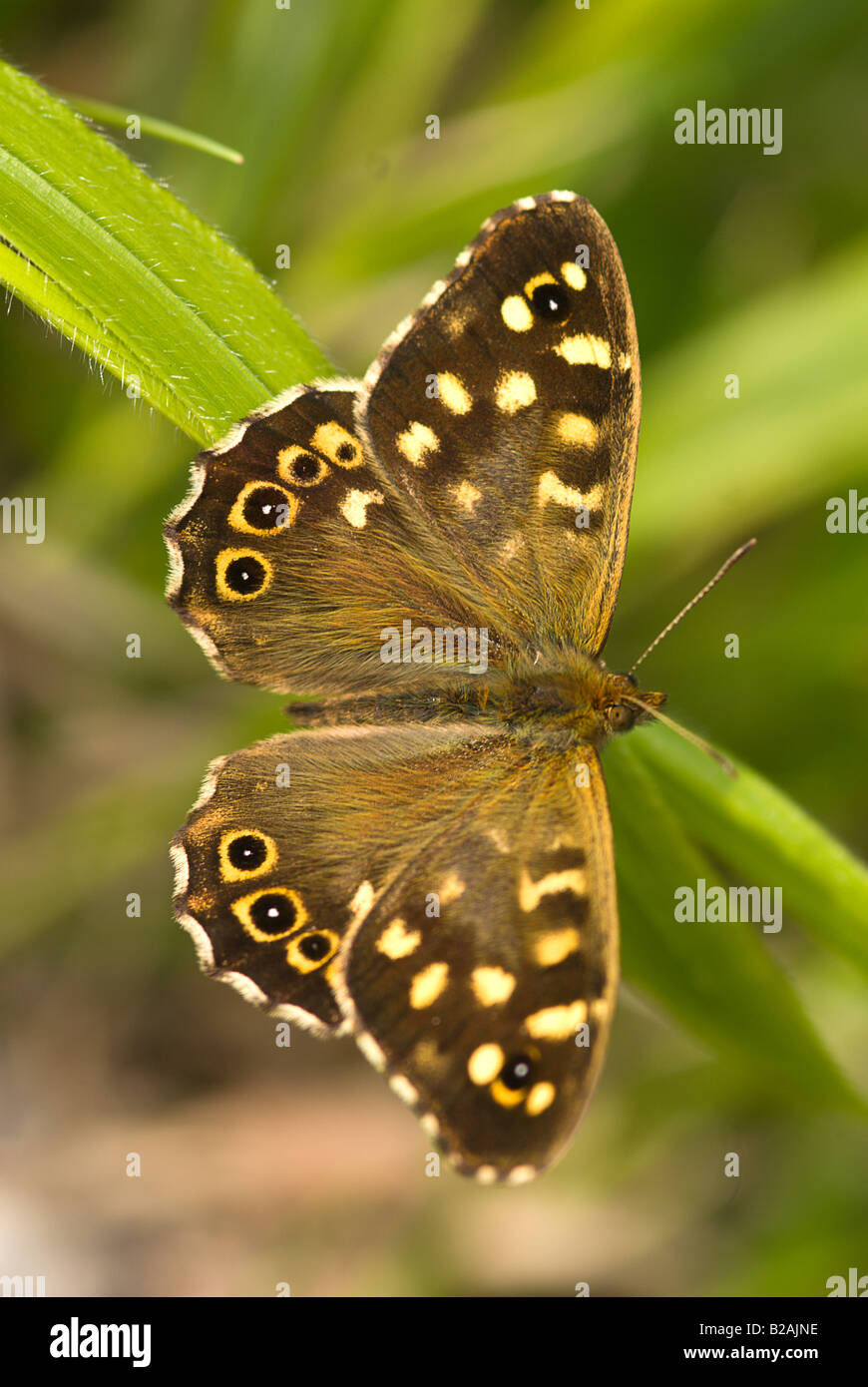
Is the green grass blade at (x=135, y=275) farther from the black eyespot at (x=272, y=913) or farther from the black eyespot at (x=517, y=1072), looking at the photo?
the black eyespot at (x=517, y=1072)

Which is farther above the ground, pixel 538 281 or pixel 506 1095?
pixel 538 281

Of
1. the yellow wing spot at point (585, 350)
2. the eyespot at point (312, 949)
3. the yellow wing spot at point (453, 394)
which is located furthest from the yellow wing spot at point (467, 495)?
the eyespot at point (312, 949)

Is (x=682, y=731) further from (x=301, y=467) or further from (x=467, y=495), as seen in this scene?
(x=301, y=467)

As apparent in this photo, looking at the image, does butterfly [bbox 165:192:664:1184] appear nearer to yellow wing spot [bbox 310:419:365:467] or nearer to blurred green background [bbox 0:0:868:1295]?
yellow wing spot [bbox 310:419:365:467]

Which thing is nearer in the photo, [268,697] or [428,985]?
[428,985]

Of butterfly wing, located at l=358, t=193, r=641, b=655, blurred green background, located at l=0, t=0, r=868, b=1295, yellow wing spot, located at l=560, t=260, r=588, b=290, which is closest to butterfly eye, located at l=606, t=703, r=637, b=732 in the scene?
butterfly wing, located at l=358, t=193, r=641, b=655

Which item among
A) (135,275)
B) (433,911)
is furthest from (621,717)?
(135,275)
